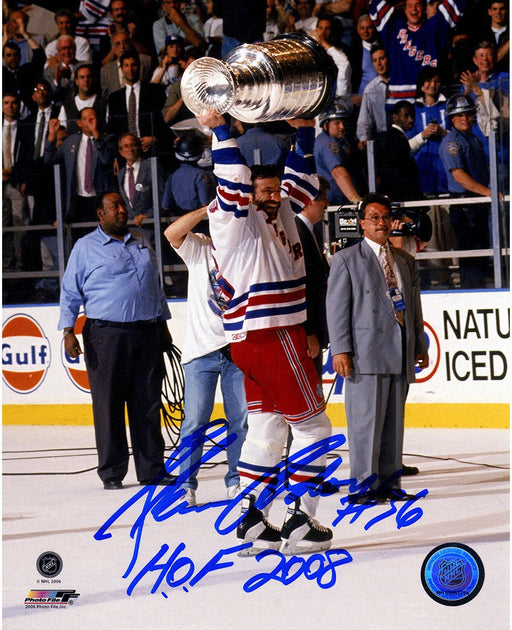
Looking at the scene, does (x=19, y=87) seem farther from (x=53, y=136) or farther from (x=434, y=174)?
(x=434, y=174)

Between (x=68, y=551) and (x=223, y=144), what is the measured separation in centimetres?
A: 143

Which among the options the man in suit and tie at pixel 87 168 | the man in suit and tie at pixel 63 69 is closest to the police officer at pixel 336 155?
the man in suit and tie at pixel 87 168

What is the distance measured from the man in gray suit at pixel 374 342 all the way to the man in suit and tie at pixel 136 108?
124 inches

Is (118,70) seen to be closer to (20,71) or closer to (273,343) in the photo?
(20,71)

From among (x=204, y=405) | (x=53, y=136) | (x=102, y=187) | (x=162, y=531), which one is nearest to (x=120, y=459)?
(x=204, y=405)

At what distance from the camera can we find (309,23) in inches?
310

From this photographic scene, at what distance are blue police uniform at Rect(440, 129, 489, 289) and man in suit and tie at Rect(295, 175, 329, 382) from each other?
2.40 metres

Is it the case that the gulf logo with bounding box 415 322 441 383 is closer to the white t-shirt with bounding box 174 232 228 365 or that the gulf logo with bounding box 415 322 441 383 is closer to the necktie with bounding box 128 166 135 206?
the necktie with bounding box 128 166 135 206

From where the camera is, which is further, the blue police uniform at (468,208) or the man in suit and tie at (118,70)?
the man in suit and tie at (118,70)

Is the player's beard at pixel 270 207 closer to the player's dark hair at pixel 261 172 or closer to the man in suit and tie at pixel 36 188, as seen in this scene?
the player's dark hair at pixel 261 172

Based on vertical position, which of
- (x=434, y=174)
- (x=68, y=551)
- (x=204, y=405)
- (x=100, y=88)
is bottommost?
(x=68, y=551)

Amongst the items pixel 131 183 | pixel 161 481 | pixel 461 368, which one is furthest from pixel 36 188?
pixel 161 481

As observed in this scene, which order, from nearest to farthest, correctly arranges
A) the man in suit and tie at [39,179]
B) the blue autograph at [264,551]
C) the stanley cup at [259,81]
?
the stanley cup at [259,81]
the blue autograph at [264,551]
the man in suit and tie at [39,179]

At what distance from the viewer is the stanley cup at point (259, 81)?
103 inches
